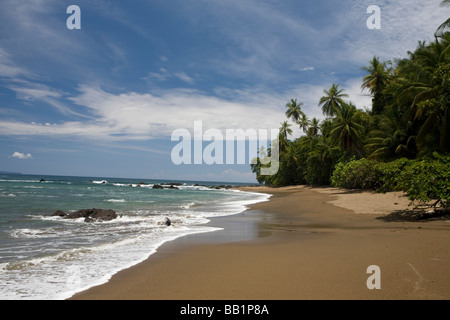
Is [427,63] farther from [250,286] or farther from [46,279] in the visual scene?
[46,279]

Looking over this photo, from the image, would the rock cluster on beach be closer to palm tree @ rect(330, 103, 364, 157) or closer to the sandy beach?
the sandy beach

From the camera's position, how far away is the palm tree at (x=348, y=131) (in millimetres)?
33938

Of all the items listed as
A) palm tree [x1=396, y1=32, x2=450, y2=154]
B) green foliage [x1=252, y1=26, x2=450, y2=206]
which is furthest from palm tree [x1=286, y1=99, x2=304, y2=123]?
palm tree [x1=396, y1=32, x2=450, y2=154]

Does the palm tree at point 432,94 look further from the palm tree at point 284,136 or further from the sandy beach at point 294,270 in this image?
the palm tree at point 284,136

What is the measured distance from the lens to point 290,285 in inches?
153

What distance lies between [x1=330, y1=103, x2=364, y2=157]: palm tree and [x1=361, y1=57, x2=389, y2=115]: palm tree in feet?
8.65

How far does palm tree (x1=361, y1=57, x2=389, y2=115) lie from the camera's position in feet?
109

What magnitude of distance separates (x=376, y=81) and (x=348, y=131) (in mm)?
7470

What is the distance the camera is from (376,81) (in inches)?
1363

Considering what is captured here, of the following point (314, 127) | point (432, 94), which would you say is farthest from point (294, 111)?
point (432, 94)

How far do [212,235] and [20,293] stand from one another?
5409mm

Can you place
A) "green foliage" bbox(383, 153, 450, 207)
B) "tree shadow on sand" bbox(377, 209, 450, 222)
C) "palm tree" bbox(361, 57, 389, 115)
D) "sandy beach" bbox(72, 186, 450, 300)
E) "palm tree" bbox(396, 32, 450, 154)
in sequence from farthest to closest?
"palm tree" bbox(361, 57, 389, 115)
"palm tree" bbox(396, 32, 450, 154)
"tree shadow on sand" bbox(377, 209, 450, 222)
"green foliage" bbox(383, 153, 450, 207)
"sandy beach" bbox(72, 186, 450, 300)

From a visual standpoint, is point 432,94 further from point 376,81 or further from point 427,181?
point 376,81
